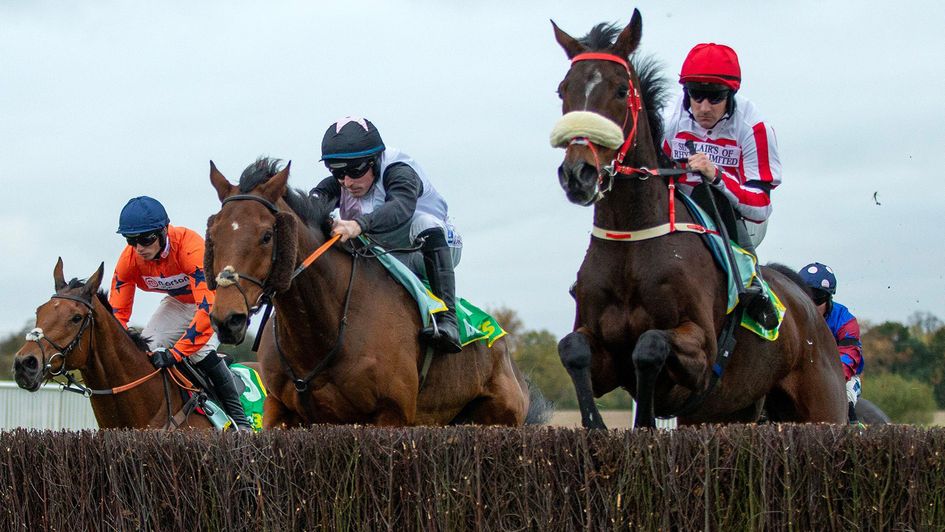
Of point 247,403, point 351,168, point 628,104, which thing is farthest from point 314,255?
point 247,403

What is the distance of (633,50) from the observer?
576 cm

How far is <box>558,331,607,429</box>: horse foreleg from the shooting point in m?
5.35

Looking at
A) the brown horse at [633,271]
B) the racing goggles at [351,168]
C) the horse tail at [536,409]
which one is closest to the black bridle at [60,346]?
the racing goggles at [351,168]

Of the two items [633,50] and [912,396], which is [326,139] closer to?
[633,50]

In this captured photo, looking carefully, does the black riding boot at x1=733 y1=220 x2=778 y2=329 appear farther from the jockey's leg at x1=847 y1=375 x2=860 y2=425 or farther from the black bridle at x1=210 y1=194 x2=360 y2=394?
the jockey's leg at x1=847 y1=375 x2=860 y2=425

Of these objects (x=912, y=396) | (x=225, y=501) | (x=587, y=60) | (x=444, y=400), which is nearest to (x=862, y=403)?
(x=444, y=400)

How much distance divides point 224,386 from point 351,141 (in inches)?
101

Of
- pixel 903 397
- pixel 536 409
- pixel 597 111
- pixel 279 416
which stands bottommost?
pixel 279 416

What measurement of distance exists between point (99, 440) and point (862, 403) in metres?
5.83

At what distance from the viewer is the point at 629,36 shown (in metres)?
5.71

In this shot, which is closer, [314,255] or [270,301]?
[314,255]

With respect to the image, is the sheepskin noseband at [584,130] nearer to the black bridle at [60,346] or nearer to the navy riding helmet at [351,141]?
the navy riding helmet at [351,141]

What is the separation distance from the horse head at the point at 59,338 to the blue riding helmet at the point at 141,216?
1.49ft

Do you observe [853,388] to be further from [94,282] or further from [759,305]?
[94,282]
